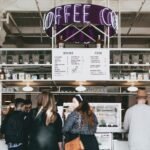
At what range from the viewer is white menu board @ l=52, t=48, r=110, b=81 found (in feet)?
25.2

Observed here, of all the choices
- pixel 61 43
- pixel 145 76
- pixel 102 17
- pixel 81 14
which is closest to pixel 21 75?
pixel 61 43

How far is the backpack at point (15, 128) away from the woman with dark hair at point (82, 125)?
94 centimetres

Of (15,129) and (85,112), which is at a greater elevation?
(85,112)

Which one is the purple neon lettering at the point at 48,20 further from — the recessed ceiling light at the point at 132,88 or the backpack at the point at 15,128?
Result: the recessed ceiling light at the point at 132,88

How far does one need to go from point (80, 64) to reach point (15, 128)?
2.03m

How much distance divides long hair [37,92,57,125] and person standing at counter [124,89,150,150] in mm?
1012

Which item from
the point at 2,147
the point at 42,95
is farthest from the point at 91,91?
the point at 42,95

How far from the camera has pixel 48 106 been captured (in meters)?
5.28

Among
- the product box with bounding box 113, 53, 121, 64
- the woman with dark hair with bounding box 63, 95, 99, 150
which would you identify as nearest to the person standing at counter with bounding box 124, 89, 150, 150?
the woman with dark hair with bounding box 63, 95, 99, 150

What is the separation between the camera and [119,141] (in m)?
6.62

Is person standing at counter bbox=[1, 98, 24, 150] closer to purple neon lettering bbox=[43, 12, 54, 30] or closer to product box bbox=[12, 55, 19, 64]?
purple neon lettering bbox=[43, 12, 54, 30]

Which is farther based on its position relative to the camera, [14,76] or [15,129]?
[14,76]

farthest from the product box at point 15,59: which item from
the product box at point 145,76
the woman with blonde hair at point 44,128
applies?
the woman with blonde hair at point 44,128

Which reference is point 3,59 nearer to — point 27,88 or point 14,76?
point 14,76
